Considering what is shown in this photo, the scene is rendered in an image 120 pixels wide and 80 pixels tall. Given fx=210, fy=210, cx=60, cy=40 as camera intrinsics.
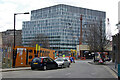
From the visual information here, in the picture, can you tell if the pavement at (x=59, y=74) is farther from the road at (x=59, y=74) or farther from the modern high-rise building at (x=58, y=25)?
the modern high-rise building at (x=58, y=25)

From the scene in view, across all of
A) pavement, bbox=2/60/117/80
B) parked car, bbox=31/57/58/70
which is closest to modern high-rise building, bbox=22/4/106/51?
parked car, bbox=31/57/58/70

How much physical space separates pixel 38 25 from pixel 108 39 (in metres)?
97.0

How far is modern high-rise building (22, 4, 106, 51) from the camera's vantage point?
420 feet

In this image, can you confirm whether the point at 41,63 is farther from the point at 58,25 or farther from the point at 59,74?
the point at 58,25

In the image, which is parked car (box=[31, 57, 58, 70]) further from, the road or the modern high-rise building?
the modern high-rise building

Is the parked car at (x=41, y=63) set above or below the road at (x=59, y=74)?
above

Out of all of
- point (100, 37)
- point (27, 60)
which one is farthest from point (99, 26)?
point (27, 60)

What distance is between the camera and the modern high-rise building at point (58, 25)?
12812 centimetres

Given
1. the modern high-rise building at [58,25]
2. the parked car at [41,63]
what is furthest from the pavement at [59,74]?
the modern high-rise building at [58,25]

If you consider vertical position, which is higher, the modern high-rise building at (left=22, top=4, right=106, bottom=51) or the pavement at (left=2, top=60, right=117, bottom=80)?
the modern high-rise building at (left=22, top=4, right=106, bottom=51)

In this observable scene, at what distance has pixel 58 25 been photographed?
421ft

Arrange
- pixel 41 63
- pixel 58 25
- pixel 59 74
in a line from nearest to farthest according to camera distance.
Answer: pixel 59 74
pixel 41 63
pixel 58 25

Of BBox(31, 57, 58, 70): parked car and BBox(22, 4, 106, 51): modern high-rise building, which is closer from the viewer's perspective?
BBox(31, 57, 58, 70): parked car

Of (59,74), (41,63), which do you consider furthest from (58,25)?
(59,74)
